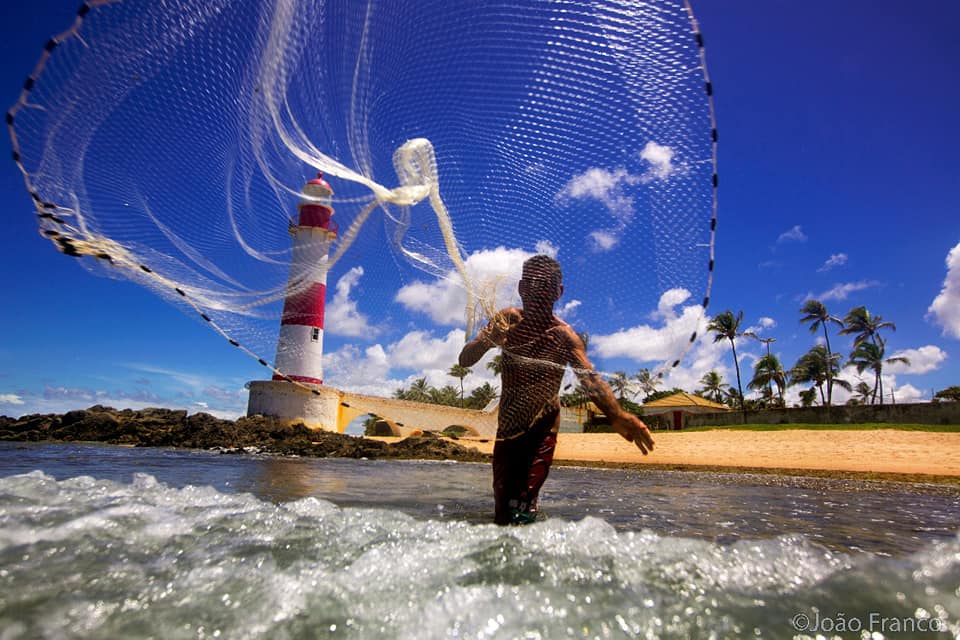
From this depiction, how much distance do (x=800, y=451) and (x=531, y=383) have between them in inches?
944

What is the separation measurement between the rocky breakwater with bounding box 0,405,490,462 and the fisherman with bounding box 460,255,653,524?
20645 millimetres

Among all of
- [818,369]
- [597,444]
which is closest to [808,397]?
[818,369]

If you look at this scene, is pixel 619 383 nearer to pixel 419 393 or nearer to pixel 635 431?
pixel 635 431

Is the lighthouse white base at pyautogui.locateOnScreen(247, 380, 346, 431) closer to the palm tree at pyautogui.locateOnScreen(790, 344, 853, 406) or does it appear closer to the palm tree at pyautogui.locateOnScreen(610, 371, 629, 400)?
the palm tree at pyautogui.locateOnScreen(610, 371, 629, 400)

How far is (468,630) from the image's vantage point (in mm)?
2037

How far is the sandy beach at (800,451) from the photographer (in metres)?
19.0

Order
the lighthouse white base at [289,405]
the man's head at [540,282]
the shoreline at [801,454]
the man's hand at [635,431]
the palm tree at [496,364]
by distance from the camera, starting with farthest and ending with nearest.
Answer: the lighthouse white base at [289,405] → the shoreline at [801,454] → the palm tree at [496,364] → the man's head at [540,282] → the man's hand at [635,431]

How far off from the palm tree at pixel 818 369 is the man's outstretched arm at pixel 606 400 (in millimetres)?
68311

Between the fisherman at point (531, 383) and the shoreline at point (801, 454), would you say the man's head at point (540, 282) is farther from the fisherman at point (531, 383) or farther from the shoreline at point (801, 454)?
the shoreline at point (801, 454)

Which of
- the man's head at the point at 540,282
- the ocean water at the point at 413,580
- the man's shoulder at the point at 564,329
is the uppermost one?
the man's head at the point at 540,282

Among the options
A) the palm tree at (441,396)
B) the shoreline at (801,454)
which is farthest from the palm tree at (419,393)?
the shoreline at (801,454)

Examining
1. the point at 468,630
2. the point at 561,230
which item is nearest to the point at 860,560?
the point at 468,630

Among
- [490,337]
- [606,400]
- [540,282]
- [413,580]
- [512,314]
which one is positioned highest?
[540,282]

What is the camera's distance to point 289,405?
30.2 meters
